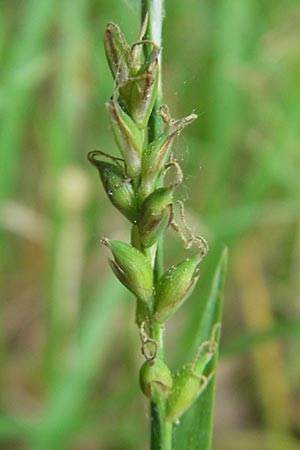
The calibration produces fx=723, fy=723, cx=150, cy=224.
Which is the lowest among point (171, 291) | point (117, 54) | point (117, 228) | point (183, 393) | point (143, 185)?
point (183, 393)

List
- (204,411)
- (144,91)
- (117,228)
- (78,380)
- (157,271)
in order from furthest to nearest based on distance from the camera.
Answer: (117,228) < (78,380) < (204,411) < (157,271) < (144,91)

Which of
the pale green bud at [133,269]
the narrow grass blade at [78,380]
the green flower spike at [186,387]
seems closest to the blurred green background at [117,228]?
the narrow grass blade at [78,380]

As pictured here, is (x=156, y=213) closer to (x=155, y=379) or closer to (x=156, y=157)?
(x=156, y=157)

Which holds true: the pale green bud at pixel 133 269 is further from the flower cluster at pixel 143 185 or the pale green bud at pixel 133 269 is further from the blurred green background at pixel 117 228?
the blurred green background at pixel 117 228

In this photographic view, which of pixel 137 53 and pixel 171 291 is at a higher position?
pixel 137 53

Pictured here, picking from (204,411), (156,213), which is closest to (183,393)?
(204,411)

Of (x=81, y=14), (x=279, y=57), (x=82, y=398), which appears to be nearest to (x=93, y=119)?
(x=81, y=14)

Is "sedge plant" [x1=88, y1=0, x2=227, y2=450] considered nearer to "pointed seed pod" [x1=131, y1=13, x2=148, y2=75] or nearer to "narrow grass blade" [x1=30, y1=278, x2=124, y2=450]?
"pointed seed pod" [x1=131, y1=13, x2=148, y2=75]

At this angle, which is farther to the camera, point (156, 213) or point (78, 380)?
point (78, 380)
